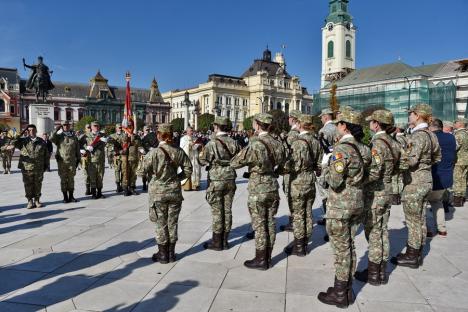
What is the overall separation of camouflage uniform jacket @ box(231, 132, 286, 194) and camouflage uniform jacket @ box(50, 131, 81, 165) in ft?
19.8

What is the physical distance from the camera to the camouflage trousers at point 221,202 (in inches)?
217

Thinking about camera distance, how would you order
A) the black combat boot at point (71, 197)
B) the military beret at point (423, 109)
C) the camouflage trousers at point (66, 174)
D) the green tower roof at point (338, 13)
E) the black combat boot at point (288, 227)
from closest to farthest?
the military beret at point (423, 109)
the black combat boot at point (288, 227)
the camouflage trousers at point (66, 174)
the black combat boot at point (71, 197)
the green tower roof at point (338, 13)

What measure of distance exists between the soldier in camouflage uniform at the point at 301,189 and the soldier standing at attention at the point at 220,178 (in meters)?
0.96

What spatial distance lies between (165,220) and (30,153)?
203 inches

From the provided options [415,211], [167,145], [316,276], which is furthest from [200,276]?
[415,211]

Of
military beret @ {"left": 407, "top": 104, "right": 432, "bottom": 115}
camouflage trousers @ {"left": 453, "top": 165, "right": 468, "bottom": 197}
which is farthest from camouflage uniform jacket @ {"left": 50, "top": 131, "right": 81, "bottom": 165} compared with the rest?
camouflage trousers @ {"left": 453, "top": 165, "right": 468, "bottom": 197}

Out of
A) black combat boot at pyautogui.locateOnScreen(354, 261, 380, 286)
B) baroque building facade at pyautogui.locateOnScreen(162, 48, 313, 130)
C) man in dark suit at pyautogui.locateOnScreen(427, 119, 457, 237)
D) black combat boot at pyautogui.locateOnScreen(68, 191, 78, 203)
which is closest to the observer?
black combat boot at pyautogui.locateOnScreen(354, 261, 380, 286)

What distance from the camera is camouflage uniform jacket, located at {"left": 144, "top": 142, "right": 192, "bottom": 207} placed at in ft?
16.1

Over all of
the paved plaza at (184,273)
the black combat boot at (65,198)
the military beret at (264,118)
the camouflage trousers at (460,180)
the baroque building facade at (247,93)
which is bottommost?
the paved plaza at (184,273)

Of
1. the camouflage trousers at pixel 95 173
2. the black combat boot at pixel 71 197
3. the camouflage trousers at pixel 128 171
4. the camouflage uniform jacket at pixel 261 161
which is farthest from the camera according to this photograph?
the camouflage trousers at pixel 128 171

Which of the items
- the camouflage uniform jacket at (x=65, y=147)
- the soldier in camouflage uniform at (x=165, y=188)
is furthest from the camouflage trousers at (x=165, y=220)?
the camouflage uniform jacket at (x=65, y=147)

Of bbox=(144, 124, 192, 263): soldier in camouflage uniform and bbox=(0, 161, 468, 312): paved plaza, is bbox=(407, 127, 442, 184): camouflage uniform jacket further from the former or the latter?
bbox=(144, 124, 192, 263): soldier in camouflage uniform

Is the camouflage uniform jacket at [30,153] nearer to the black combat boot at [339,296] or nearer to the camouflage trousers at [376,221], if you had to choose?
the black combat boot at [339,296]

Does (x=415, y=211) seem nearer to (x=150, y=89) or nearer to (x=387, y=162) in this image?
(x=387, y=162)
